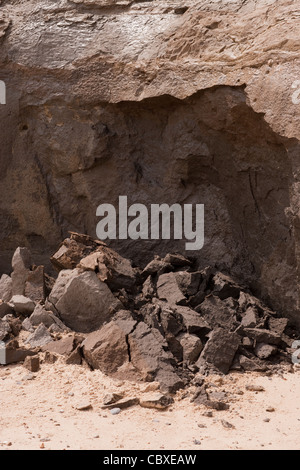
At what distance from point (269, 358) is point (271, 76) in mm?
1852

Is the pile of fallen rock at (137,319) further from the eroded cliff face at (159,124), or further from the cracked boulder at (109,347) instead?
the eroded cliff face at (159,124)

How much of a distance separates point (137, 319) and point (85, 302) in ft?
1.28

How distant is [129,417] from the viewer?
3.28 m

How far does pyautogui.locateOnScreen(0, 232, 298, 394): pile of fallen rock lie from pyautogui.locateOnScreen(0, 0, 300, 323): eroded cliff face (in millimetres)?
364

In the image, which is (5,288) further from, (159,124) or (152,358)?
(159,124)

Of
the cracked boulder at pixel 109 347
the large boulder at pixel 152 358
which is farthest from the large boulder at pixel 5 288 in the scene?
the large boulder at pixel 152 358

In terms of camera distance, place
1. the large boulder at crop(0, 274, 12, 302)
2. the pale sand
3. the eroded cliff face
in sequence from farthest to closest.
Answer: the large boulder at crop(0, 274, 12, 302) < the eroded cliff face < the pale sand

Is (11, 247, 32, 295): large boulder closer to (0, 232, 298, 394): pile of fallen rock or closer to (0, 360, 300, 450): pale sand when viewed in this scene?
(0, 232, 298, 394): pile of fallen rock

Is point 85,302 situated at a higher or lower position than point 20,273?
lower

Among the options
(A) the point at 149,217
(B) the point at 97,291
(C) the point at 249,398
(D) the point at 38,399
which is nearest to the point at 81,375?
(D) the point at 38,399

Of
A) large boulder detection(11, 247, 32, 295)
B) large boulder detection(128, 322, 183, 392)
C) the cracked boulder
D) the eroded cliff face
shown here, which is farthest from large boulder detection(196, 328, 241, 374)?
large boulder detection(11, 247, 32, 295)

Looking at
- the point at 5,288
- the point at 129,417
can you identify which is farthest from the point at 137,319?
the point at 5,288

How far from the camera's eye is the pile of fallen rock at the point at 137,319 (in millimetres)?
3832

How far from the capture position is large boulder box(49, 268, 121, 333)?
4277mm
